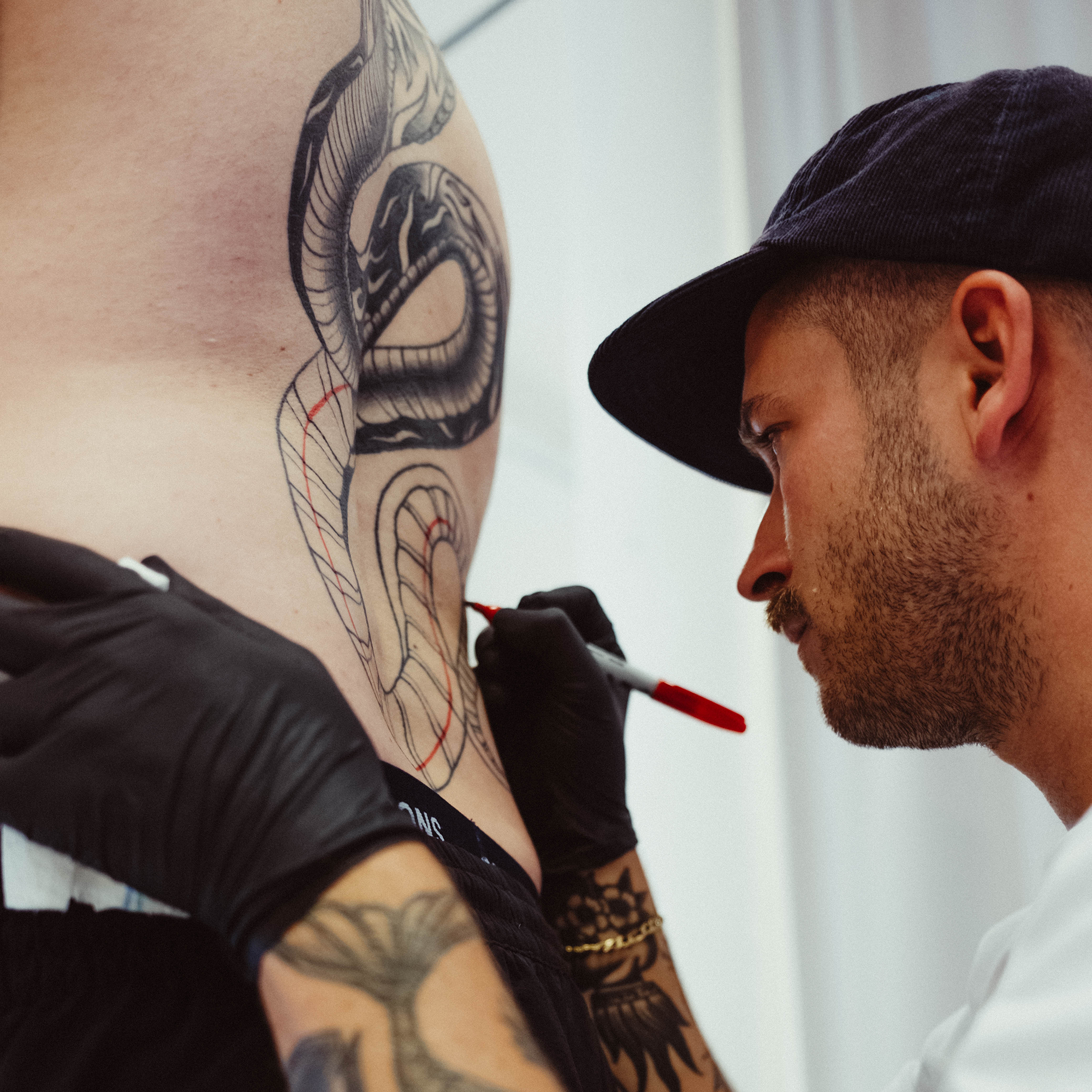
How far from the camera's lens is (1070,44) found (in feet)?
4.69

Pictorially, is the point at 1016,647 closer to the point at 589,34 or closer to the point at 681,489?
the point at 681,489

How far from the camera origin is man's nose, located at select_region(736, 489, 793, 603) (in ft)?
3.37

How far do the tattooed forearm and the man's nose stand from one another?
338 millimetres

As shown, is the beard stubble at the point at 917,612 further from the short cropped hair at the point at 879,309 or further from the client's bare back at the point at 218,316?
the client's bare back at the point at 218,316

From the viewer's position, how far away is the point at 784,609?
1000 millimetres

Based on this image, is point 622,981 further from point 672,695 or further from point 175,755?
point 175,755

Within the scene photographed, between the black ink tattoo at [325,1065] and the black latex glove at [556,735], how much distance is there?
56 centimetres

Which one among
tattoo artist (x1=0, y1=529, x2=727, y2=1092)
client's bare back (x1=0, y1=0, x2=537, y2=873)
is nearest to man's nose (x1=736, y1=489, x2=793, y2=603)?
client's bare back (x1=0, y1=0, x2=537, y2=873)

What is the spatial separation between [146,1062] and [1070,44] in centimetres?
169

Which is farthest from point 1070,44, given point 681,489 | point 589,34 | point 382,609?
point 382,609

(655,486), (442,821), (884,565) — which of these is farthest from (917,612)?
(655,486)

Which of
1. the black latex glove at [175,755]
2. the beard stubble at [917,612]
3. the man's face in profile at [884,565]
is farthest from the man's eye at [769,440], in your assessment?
the black latex glove at [175,755]

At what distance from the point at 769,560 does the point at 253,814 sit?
0.72 meters

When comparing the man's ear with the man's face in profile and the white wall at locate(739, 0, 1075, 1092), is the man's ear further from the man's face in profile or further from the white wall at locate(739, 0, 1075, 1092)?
the white wall at locate(739, 0, 1075, 1092)
